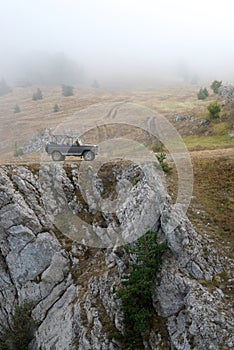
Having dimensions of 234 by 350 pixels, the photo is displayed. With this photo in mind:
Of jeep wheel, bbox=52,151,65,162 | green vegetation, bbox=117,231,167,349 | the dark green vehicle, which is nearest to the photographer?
green vegetation, bbox=117,231,167,349

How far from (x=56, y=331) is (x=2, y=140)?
64.7 m

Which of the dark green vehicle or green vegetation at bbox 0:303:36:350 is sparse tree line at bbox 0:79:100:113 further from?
green vegetation at bbox 0:303:36:350

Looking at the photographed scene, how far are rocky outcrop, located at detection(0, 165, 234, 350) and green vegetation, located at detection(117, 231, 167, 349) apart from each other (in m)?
0.46

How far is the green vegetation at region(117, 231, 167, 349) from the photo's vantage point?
734 inches

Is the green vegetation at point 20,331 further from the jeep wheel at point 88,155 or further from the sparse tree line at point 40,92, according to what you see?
the sparse tree line at point 40,92

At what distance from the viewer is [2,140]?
258 feet

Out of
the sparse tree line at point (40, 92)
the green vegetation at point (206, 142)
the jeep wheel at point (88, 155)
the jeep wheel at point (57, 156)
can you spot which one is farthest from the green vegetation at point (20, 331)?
the sparse tree line at point (40, 92)

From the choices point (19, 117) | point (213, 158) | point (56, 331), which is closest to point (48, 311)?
point (56, 331)

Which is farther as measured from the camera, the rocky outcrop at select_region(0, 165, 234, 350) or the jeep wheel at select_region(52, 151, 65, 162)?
the jeep wheel at select_region(52, 151, 65, 162)

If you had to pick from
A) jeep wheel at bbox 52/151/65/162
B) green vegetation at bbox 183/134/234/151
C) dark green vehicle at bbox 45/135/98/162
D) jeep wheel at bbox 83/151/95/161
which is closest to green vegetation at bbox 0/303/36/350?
jeep wheel at bbox 52/151/65/162

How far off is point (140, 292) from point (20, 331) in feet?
30.3

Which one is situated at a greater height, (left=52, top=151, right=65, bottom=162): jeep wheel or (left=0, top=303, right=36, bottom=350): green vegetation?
(left=52, top=151, right=65, bottom=162): jeep wheel

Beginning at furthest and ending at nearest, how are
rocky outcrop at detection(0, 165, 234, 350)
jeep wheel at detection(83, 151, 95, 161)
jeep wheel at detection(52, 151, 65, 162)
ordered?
jeep wheel at detection(52, 151, 65, 162) < jeep wheel at detection(83, 151, 95, 161) < rocky outcrop at detection(0, 165, 234, 350)

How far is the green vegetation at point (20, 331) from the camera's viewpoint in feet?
71.8
